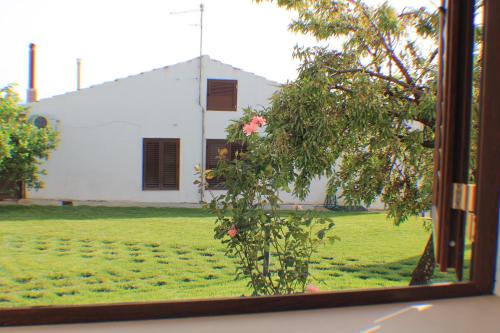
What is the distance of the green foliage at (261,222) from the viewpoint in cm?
265

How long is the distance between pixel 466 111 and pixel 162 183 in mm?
10194

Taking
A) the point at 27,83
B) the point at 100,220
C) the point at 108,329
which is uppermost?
the point at 27,83

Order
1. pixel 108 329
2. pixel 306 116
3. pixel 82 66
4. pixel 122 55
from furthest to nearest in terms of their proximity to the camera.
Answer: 1. pixel 82 66
2. pixel 122 55
3. pixel 306 116
4. pixel 108 329

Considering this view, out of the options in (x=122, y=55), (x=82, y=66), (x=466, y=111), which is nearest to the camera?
(x=466, y=111)

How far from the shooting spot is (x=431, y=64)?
3.17 metres

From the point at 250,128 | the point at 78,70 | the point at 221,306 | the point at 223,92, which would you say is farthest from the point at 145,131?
the point at 221,306

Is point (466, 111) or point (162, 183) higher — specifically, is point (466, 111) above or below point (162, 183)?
above

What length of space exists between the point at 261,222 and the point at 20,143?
8.18 meters

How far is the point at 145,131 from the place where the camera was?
1102 cm

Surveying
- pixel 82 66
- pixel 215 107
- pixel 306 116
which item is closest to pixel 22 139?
pixel 82 66

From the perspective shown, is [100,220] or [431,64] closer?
[431,64]

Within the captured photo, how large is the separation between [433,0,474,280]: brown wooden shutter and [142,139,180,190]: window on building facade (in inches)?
394

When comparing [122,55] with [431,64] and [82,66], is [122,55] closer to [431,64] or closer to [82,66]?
[82,66]

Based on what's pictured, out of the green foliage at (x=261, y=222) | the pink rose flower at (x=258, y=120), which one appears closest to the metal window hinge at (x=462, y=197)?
the green foliage at (x=261, y=222)
